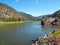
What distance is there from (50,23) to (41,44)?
121575 mm

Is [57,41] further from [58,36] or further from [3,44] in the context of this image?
[3,44]

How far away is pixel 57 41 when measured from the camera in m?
30.2

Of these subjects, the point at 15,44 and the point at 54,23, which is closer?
the point at 15,44

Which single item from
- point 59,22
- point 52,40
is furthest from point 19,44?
point 59,22

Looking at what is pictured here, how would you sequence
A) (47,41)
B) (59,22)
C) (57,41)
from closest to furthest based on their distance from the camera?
(57,41) < (47,41) < (59,22)

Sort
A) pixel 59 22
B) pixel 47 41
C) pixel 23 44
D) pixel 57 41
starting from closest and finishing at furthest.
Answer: pixel 57 41 → pixel 47 41 → pixel 23 44 → pixel 59 22

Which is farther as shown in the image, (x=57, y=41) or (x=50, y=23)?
(x=50, y=23)

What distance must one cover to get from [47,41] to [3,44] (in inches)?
479

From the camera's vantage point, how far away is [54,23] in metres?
152

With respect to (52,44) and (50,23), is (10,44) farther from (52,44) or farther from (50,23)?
(50,23)

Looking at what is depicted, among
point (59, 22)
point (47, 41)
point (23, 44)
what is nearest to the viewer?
point (47, 41)

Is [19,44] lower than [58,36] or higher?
lower

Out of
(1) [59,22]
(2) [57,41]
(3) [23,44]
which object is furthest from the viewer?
(1) [59,22]

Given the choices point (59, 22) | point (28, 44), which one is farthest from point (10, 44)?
point (59, 22)
